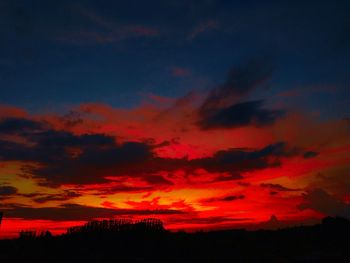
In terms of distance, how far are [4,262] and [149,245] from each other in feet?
44.6

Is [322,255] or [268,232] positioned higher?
[268,232]

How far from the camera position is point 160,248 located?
39.3m

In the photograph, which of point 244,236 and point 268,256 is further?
point 244,236

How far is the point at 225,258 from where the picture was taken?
3725 cm

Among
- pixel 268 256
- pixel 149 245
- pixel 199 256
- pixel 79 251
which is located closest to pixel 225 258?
pixel 199 256

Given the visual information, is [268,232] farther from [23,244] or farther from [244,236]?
[23,244]

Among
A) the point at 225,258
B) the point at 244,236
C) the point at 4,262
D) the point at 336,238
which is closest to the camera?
the point at 4,262

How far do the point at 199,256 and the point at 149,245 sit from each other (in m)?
5.38

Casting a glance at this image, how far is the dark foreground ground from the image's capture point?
36375 mm

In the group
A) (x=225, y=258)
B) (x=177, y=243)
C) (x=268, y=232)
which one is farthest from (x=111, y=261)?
(x=268, y=232)

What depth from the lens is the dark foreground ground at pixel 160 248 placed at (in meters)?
36.4

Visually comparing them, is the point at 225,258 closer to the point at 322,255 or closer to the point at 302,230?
the point at 322,255

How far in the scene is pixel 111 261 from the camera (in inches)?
1369

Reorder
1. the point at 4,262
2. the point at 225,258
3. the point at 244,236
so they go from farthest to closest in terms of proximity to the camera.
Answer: the point at 244,236, the point at 225,258, the point at 4,262
